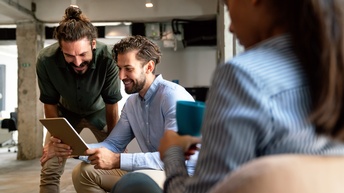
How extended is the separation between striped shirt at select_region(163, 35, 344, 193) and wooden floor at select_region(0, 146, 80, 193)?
3.99 metres

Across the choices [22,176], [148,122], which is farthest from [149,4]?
[148,122]

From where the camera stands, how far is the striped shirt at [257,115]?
61cm

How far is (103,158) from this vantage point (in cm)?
191

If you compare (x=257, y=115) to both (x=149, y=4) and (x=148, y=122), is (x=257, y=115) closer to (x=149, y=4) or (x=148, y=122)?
(x=148, y=122)

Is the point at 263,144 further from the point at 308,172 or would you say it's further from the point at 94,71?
the point at 94,71

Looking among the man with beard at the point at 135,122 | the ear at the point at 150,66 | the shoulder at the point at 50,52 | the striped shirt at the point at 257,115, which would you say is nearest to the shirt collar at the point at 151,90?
the man with beard at the point at 135,122

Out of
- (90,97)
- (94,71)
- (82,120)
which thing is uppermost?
(94,71)

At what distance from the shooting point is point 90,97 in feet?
9.13

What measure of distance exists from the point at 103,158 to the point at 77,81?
3.08 feet

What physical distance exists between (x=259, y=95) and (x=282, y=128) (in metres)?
0.06

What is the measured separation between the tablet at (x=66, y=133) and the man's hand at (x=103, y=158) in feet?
0.21

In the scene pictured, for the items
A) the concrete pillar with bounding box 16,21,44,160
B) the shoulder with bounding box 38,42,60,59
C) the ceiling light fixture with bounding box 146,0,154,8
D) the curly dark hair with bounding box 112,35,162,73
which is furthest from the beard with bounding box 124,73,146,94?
the concrete pillar with bounding box 16,21,44,160

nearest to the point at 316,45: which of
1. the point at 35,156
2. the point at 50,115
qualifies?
the point at 50,115

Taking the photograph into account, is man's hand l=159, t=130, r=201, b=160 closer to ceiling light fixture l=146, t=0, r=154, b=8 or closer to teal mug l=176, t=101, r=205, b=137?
teal mug l=176, t=101, r=205, b=137
